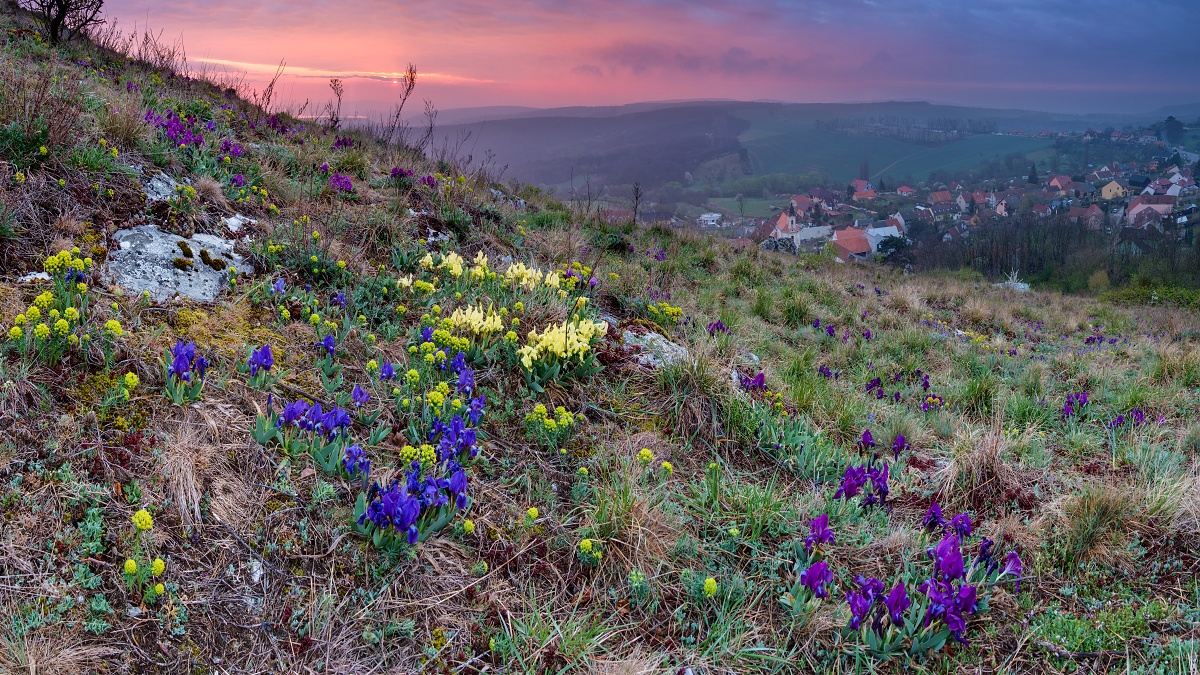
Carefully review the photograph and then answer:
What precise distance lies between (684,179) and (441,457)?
97.3 meters

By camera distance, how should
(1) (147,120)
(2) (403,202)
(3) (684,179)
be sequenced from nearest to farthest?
(1) (147,120)
(2) (403,202)
(3) (684,179)

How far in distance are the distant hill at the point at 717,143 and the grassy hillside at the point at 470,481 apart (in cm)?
4815

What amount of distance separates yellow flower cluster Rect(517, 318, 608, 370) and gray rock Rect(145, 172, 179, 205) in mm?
3073

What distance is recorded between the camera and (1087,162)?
12450 centimetres

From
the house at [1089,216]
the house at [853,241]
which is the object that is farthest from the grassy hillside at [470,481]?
the house at [1089,216]

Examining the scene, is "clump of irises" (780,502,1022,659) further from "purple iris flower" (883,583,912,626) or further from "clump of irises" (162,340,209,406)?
"clump of irises" (162,340,209,406)

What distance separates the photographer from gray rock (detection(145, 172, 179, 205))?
463cm

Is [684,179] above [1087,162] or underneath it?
underneath

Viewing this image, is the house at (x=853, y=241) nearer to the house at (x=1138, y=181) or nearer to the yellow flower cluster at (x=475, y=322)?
the yellow flower cluster at (x=475, y=322)

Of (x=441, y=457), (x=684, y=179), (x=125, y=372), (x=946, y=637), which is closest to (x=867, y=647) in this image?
(x=946, y=637)

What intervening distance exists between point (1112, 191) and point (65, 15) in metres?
123

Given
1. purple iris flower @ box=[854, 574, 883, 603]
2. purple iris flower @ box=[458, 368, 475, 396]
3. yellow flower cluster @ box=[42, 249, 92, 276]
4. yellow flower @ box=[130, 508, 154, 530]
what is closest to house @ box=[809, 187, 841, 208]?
purple iris flower @ box=[458, 368, 475, 396]

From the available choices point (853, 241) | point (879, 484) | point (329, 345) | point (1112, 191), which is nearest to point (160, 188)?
point (329, 345)

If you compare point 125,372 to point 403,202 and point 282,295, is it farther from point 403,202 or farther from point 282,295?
point 403,202
